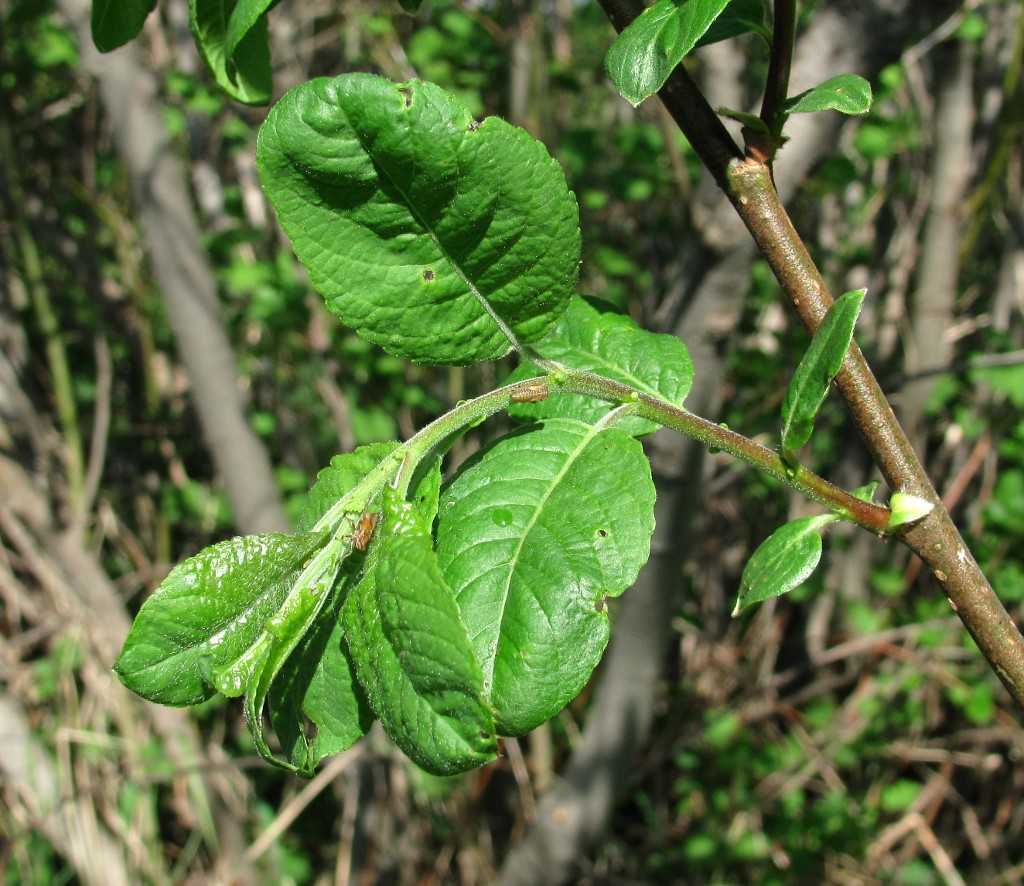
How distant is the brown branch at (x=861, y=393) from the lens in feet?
1.92

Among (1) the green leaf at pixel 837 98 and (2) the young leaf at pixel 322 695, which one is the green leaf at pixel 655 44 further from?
(2) the young leaf at pixel 322 695

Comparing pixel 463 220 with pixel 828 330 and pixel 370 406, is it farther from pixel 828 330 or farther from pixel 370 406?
pixel 370 406

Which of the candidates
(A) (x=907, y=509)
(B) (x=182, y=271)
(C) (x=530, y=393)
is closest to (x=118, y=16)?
(C) (x=530, y=393)

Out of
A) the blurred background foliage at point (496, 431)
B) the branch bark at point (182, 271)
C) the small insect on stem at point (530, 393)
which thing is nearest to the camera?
the small insect on stem at point (530, 393)

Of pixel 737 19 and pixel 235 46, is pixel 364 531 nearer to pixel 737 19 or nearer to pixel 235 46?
pixel 235 46

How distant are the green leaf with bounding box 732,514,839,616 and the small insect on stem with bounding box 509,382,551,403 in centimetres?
17

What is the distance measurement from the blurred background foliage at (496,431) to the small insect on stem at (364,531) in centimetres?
205

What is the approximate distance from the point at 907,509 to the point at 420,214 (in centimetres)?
35

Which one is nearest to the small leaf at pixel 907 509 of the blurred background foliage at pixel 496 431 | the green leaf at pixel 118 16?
the green leaf at pixel 118 16

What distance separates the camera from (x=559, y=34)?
3482 millimetres

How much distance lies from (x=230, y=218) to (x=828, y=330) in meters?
3.05

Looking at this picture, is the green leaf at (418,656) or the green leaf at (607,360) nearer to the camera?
the green leaf at (418,656)

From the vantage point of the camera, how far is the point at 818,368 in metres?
0.56

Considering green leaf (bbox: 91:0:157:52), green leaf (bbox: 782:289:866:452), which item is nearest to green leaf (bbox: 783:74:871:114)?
green leaf (bbox: 782:289:866:452)
